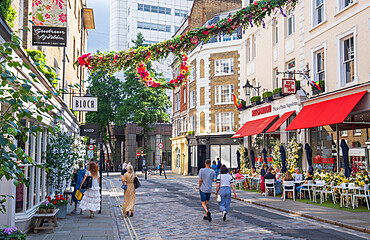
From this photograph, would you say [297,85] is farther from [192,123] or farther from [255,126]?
[192,123]

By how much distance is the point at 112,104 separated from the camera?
57500 millimetres

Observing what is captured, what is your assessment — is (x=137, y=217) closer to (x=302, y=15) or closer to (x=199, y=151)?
(x=302, y=15)

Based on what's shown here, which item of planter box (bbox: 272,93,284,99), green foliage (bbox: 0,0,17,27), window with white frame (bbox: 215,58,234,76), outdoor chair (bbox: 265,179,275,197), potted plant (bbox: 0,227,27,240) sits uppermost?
window with white frame (bbox: 215,58,234,76)

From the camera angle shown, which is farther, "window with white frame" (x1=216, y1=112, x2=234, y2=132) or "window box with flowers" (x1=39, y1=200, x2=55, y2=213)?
"window with white frame" (x1=216, y1=112, x2=234, y2=132)

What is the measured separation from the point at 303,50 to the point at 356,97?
6481 mm

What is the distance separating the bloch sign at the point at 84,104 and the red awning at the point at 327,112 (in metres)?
→ 9.69

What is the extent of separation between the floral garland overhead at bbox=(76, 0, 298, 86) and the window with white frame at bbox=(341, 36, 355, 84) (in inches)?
302

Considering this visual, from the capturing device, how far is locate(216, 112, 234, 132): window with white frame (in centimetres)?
4241

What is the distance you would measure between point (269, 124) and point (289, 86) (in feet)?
12.2

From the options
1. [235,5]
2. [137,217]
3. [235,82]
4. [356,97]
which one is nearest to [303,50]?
[356,97]

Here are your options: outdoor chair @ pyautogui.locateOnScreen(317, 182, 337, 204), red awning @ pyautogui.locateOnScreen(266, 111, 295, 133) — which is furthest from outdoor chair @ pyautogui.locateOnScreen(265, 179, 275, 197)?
red awning @ pyautogui.locateOnScreen(266, 111, 295, 133)

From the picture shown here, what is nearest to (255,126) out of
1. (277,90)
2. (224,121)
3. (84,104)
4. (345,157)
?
(277,90)

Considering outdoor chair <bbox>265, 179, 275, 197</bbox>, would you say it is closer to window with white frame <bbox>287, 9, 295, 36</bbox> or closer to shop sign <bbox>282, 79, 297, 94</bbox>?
shop sign <bbox>282, 79, 297, 94</bbox>

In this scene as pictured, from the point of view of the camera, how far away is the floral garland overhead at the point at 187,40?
11.6 m
